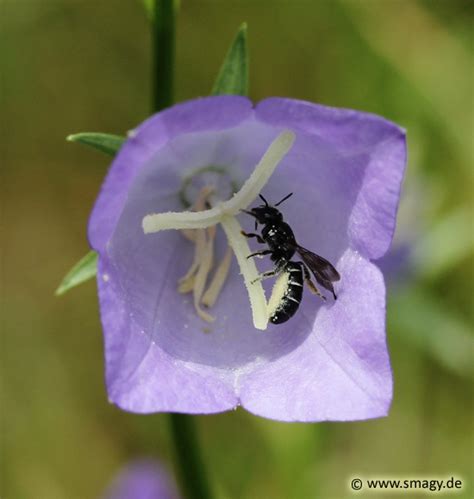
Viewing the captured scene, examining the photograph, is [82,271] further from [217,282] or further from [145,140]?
[217,282]

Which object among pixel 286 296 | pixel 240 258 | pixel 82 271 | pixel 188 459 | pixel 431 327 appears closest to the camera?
pixel 82 271

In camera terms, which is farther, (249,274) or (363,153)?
(249,274)

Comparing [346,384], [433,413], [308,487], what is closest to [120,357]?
[346,384]

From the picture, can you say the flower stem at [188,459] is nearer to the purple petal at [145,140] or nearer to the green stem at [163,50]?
the purple petal at [145,140]

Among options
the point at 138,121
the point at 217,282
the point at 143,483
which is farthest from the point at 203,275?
the point at 138,121

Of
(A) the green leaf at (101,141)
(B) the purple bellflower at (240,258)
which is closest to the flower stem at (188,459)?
(B) the purple bellflower at (240,258)

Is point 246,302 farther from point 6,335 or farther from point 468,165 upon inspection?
point 6,335

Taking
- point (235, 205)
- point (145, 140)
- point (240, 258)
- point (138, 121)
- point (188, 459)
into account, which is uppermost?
point (138, 121)

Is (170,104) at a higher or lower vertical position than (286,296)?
higher
